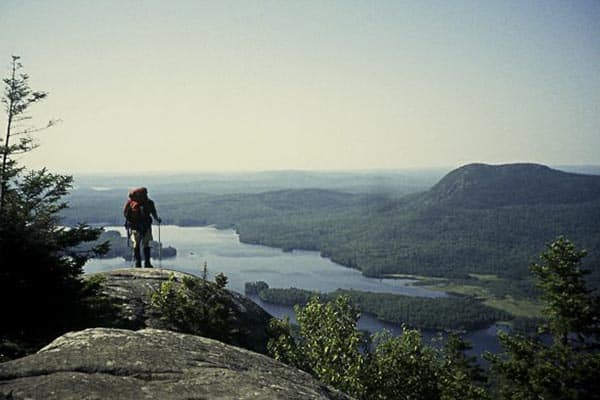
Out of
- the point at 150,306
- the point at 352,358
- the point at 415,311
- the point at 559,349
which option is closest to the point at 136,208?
the point at 150,306

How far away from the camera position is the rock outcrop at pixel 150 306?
1596 centimetres

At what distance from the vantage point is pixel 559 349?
25656 mm

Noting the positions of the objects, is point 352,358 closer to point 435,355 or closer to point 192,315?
point 192,315

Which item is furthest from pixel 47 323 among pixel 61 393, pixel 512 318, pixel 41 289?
pixel 512 318

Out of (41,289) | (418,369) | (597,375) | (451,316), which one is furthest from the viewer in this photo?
(451,316)

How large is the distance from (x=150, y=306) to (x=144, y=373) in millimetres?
9236

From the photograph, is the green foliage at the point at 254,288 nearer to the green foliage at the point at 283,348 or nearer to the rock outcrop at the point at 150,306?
the rock outcrop at the point at 150,306

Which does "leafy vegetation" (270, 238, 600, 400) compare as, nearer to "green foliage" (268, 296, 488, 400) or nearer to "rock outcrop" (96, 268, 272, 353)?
"green foliage" (268, 296, 488, 400)

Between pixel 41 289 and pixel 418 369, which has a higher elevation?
pixel 41 289

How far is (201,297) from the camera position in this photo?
1559 centimetres

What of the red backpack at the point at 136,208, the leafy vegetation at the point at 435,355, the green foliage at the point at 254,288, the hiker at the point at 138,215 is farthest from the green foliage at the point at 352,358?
the green foliage at the point at 254,288

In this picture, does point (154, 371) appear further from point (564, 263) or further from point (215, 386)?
point (564, 263)

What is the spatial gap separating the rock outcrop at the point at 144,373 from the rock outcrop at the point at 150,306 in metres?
6.31

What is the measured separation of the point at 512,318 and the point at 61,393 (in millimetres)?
210440
